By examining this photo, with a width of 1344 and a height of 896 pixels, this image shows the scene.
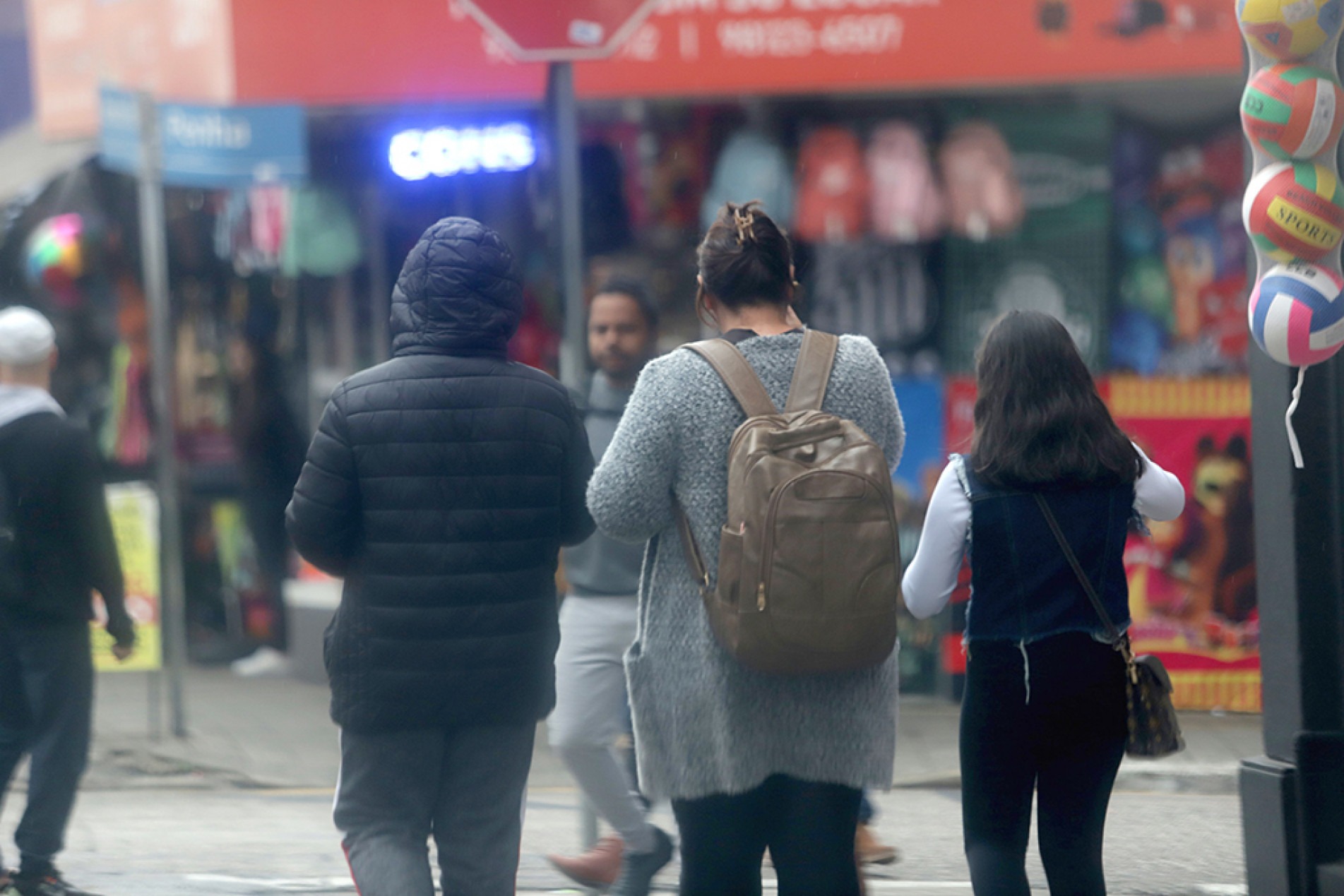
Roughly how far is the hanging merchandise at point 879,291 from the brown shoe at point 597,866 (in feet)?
14.5

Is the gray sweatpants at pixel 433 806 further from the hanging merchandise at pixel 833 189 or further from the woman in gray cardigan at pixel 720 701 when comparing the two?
the hanging merchandise at pixel 833 189

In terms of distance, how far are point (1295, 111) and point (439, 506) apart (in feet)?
8.12

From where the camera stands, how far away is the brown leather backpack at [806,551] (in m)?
3.33

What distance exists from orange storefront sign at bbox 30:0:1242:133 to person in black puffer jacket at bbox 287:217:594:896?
16.2 ft

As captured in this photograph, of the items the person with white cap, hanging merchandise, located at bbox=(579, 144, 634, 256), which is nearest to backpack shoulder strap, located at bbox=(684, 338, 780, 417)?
the person with white cap

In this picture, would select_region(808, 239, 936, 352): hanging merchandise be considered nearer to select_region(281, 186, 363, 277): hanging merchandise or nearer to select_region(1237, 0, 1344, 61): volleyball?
select_region(281, 186, 363, 277): hanging merchandise

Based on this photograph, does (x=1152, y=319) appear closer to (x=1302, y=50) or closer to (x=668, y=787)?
(x=1302, y=50)

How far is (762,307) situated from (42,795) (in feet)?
10.2

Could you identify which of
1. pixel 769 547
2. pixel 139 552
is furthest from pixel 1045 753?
pixel 139 552

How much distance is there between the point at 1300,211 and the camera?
14.6 feet

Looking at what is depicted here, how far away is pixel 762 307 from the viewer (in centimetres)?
363

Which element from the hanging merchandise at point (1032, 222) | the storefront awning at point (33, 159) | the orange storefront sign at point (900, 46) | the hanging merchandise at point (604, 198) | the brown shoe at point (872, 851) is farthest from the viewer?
the storefront awning at point (33, 159)

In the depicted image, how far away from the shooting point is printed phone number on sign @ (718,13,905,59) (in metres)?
8.41

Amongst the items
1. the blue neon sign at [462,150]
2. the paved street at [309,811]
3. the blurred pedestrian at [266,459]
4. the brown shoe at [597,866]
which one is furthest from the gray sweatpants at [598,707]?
the blurred pedestrian at [266,459]
